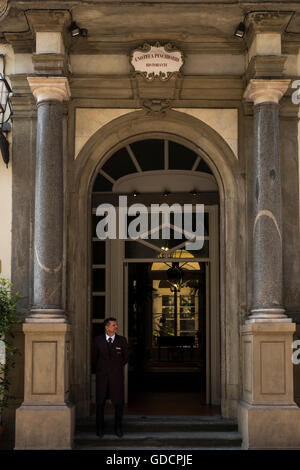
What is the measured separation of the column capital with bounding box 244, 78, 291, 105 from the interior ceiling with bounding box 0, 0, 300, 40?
0.88 m

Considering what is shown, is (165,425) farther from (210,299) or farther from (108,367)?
(210,299)

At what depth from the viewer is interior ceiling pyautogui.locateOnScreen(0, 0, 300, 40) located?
9.44m

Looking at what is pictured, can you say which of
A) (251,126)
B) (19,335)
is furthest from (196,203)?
(19,335)

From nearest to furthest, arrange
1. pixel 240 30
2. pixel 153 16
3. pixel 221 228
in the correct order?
pixel 153 16, pixel 240 30, pixel 221 228

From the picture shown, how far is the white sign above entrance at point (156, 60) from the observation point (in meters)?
10.3

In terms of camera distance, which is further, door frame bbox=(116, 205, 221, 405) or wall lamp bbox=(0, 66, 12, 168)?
door frame bbox=(116, 205, 221, 405)

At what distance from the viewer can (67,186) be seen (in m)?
10.3

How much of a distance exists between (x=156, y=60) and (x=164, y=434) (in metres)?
4.93

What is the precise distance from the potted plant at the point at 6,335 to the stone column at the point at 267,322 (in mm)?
2961

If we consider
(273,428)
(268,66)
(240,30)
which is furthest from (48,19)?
(273,428)

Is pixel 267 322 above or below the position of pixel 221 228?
below

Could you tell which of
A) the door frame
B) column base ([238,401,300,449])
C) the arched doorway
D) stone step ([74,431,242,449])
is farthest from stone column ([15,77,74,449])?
column base ([238,401,300,449])

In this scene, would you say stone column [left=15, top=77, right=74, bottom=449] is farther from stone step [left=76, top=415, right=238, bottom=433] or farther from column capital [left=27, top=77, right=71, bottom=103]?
stone step [left=76, top=415, right=238, bottom=433]

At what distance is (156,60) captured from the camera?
34.0 ft
